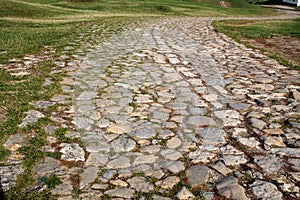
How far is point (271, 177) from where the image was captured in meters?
2.93

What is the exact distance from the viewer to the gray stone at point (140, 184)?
2.74m

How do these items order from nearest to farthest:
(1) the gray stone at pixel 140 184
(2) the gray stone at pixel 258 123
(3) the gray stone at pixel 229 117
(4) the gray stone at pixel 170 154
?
(1) the gray stone at pixel 140 184 < (4) the gray stone at pixel 170 154 < (2) the gray stone at pixel 258 123 < (3) the gray stone at pixel 229 117

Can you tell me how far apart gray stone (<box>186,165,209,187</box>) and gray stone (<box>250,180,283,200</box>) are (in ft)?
1.44

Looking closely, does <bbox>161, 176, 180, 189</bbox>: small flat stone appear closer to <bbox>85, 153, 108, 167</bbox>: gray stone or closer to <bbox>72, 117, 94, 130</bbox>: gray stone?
<bbox>85, 153, 108, 167</bbox>: gray stone

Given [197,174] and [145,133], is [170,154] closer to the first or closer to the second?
[197,174]

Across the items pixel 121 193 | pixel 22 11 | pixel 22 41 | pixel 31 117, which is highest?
pixel 22 11

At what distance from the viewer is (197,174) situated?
2.96 m

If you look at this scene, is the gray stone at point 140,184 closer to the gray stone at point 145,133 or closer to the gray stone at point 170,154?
the gray stone at point 170,154

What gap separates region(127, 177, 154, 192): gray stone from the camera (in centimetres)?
274

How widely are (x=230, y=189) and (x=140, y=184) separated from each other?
0.82m

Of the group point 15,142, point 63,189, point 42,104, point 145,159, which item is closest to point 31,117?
point 42,104

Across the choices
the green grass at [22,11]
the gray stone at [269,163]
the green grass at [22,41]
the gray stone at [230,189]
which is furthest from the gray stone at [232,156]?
the green grass at [22,11]

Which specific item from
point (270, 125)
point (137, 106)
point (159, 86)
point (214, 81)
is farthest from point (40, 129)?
point (214, 81)

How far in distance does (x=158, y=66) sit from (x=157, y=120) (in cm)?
303
